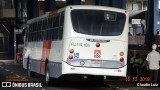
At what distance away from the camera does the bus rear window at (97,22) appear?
1934cm

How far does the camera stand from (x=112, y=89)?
20906mm

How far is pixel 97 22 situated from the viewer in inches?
766

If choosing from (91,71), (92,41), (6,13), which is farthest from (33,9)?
(91,71)

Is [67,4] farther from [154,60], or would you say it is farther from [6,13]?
[6,13]

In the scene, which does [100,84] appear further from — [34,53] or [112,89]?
[34,53]

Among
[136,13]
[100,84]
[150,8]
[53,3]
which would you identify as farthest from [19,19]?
[100,84]

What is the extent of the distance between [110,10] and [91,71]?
2.53 metres

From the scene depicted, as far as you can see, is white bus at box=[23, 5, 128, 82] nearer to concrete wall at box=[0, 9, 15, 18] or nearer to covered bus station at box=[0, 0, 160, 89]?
covered bus station at box=[0, 0, 160, 89]

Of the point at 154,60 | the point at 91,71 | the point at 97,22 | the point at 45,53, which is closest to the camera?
the point at 91,71

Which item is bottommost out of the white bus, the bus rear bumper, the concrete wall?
the bus rear bumper

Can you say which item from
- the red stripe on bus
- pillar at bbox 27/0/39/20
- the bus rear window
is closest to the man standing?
the bus rear window

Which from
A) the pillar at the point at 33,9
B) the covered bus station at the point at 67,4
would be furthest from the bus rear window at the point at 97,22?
the pillar at the point at 33,9

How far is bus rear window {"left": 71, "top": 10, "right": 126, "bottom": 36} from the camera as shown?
762 inches

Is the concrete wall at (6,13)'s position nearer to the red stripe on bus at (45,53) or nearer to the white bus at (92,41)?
Answer: the red stripe on bus at (45,53)
